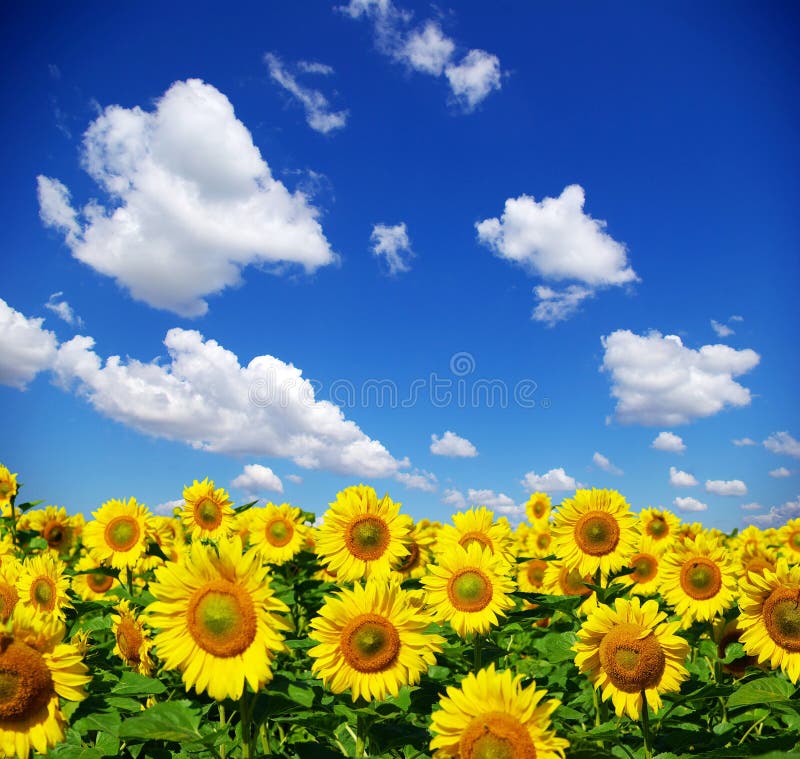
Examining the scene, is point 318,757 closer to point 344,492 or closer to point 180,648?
point 180,648

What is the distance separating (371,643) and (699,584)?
4.88 meters

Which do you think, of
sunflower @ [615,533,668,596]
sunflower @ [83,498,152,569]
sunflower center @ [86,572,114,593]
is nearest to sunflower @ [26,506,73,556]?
sunflower center @ [86,572,114,593]

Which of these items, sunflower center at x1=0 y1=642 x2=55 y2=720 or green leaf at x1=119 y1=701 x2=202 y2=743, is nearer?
green leaf at x1=119 y1=701 x2=202 y2=743

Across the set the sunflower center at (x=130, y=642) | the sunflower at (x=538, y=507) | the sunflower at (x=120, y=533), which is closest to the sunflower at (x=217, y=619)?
the sunflower center at (x=130, y=642)

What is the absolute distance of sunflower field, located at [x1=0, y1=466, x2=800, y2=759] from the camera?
370 centimetres

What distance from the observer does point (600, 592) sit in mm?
6586

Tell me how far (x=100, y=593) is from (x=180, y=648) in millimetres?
7898

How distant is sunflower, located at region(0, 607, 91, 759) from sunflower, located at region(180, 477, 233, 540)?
5589mm

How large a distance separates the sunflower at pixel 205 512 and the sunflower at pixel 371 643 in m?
5.26

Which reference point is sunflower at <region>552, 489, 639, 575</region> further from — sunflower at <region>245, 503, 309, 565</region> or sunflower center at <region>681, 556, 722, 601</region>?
sunflower at <region>245, 503, 309, 565</region>

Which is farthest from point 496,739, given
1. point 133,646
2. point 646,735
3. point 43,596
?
point 43,596

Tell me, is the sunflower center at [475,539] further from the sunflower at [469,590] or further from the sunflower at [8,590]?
the sunflower at [8,590]

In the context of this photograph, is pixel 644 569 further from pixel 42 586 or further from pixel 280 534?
pixel 42 586

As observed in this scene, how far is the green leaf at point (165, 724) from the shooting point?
133 inches
